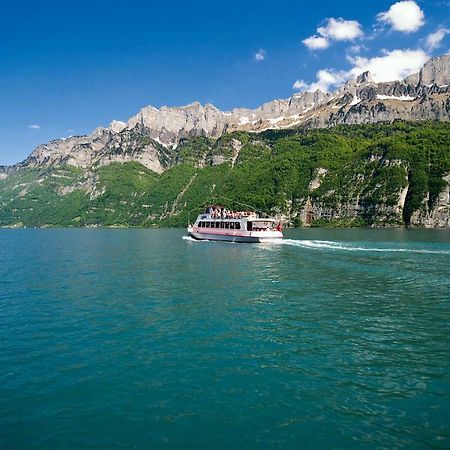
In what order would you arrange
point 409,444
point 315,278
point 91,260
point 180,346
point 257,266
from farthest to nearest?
point 91,260, point 257,266, point 315,278, point 180,346, point 409,444

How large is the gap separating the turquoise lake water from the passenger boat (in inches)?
2515

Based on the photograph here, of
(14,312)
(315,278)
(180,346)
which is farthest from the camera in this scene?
(315,278)

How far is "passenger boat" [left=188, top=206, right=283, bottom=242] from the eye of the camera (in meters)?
109

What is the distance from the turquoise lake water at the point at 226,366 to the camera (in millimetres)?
15133

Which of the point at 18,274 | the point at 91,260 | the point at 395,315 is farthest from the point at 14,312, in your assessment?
the point at 91,260

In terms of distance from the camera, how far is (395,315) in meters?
31.8

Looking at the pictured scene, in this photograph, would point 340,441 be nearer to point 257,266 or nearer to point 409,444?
point 409,444

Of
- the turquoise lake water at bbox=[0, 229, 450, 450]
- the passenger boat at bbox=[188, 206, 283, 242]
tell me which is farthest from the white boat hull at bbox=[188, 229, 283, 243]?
the turquoise lake water at bbox=[0, 229, 450, 450]

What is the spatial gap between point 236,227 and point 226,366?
9411cm

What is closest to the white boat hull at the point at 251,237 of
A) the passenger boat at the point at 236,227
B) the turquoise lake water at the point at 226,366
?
the passenger boat at the point at 236,227

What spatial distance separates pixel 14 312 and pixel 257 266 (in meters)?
37.7

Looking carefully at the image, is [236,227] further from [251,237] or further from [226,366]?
[226,366]

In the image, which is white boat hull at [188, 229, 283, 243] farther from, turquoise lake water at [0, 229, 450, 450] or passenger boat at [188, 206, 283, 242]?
turquoise lake water at [0, 229, 450, 450]

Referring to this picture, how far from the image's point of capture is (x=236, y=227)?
115 meters
